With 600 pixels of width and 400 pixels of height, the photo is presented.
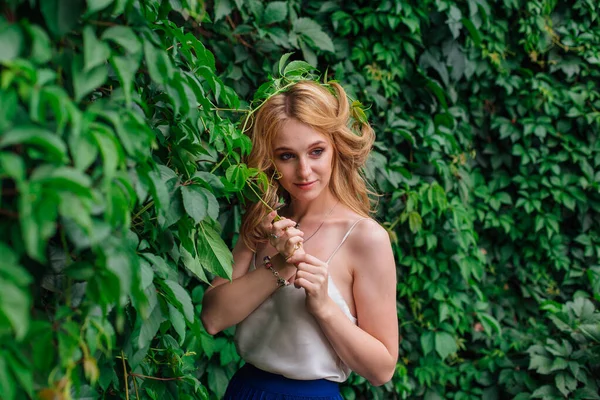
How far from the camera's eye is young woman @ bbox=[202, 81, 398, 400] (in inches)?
68.6

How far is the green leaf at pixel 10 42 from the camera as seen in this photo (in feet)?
2.68

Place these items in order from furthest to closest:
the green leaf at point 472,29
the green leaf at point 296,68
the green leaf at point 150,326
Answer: the green leaf at point 472,29 < the green leaf at point 296,68 < the green leaf at point 150,326

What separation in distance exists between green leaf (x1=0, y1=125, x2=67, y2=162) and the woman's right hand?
0.87 metres

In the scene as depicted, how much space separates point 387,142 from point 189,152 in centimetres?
165

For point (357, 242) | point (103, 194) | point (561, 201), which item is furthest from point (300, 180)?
point (561, 201)

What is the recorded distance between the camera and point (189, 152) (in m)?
1.52

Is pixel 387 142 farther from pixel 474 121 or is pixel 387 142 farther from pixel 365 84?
pixel 474 121

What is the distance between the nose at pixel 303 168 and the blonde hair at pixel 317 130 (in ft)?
0.30

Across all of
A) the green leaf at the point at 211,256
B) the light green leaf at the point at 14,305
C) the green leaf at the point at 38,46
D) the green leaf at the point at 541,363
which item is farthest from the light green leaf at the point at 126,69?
the green leaf at the point at 541,363

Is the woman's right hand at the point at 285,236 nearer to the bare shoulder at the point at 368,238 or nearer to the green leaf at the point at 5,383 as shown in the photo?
the bare shoulder at the point at 368,238

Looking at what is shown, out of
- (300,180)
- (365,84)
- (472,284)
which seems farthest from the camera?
(472,284)

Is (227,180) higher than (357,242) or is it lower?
higher

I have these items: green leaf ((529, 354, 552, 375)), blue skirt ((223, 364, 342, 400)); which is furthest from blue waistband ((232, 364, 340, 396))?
green leaf ((529, 354, 552, 375))

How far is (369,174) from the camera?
2.68m
